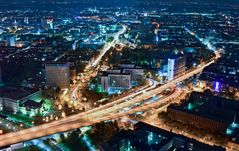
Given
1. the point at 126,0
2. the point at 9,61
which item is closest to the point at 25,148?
the point at 9,61

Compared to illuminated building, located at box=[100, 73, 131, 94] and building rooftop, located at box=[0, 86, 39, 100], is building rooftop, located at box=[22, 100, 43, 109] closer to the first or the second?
building rooftop, located at box=[0, 86, 39, 100]

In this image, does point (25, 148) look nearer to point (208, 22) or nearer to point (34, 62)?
point (34, 62)

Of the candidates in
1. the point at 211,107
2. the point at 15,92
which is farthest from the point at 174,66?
the point at 15,92

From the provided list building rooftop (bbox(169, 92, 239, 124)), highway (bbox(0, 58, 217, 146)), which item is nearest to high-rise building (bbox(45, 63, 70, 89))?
highway (bbox(0, 58, 217, 146))

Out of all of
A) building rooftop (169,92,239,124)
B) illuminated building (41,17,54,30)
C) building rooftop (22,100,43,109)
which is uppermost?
illuminated building (41,17,54,30)

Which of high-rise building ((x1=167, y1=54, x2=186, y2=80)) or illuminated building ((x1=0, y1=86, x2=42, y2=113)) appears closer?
illuminated building ((x1=0, y1=86, x2=42, y2=113))

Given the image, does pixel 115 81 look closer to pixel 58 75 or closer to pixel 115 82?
pixel 115 82
